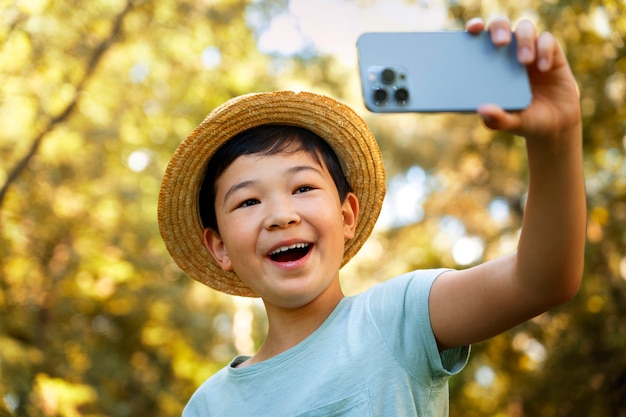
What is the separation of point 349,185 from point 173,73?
330 inches

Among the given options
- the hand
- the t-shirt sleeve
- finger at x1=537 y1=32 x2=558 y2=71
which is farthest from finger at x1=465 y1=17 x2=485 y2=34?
the t-shirt sleeve

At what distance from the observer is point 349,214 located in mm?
2182

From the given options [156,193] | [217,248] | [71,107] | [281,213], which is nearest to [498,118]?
[281,213]

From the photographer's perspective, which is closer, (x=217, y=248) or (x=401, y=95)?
(x=401, y=95)

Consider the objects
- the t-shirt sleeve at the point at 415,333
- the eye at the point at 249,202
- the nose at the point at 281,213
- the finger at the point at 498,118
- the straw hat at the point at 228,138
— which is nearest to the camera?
the finger at the point at 498,118

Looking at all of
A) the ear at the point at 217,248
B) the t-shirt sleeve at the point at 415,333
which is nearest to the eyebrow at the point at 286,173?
the ear at the point at 217,248

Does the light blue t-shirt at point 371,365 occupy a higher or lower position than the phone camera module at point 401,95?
lower

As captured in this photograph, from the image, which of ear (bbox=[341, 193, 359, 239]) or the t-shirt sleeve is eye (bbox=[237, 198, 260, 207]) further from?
the t-shirt sleeve

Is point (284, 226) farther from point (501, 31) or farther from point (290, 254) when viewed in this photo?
point (501, 31)

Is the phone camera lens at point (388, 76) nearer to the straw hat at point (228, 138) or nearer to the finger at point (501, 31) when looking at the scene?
the finger at point (501, 31)

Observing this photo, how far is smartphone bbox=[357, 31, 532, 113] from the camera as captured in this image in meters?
1.20

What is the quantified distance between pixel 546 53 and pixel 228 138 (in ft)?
3.69

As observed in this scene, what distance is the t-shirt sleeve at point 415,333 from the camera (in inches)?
63.8

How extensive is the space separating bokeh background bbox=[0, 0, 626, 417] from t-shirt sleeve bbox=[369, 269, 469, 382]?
3.09 metres
